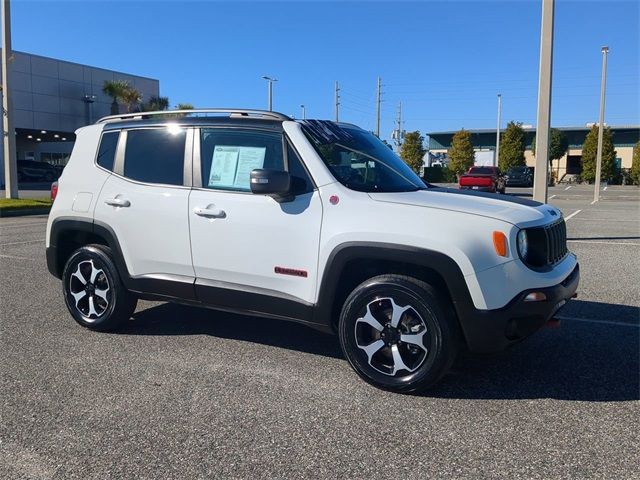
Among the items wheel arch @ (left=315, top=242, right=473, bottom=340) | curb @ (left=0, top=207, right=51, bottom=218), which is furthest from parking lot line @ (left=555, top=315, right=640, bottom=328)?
curb @ (left=0, top=207, right=51, bottom=218)

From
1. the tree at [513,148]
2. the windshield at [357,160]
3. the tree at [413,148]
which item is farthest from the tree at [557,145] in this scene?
the windshield at [357,160]

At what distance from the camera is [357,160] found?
4496 millimetres

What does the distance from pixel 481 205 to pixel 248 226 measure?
1.67 meters

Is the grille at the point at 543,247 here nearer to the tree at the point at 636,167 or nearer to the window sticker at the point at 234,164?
the window sticker at the point at 234,164

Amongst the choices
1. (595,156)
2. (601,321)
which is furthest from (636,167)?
(601,321)

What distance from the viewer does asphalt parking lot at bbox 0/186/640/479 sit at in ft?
9.77

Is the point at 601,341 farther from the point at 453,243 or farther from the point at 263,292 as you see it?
the point at 263,292

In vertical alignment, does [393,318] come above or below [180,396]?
above

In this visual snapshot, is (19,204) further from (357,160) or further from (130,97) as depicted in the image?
(130,97)

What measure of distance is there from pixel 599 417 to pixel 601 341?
66.1 inches

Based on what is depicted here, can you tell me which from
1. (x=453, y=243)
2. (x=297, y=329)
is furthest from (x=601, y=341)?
(x=297, y=329)

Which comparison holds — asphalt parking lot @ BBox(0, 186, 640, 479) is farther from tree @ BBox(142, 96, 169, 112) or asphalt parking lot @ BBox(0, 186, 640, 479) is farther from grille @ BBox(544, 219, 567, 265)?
tree @ BBox(142, 96, 169, 112)

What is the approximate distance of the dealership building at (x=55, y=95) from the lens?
38.2 m

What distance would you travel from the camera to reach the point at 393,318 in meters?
3.87
